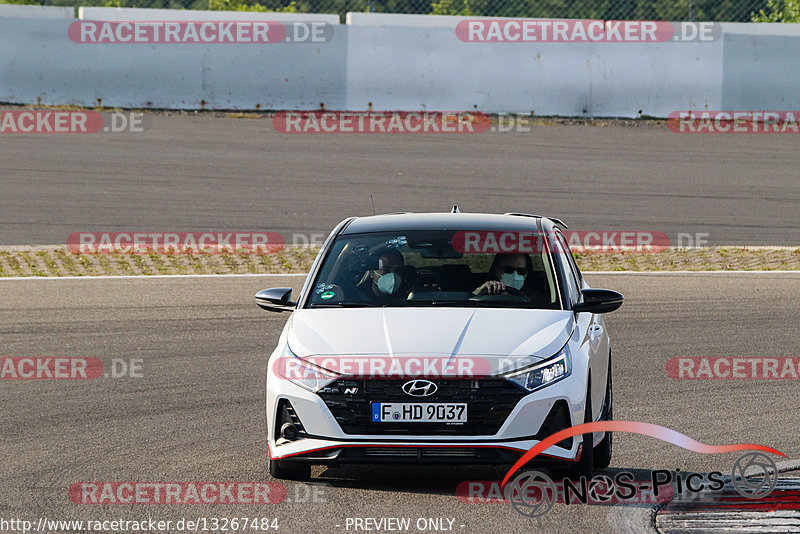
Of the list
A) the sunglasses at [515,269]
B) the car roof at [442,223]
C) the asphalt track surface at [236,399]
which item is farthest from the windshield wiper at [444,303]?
the asphalt track surface at [236,399]

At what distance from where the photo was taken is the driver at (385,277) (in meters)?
7.86

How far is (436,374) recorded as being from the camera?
6.68 meters

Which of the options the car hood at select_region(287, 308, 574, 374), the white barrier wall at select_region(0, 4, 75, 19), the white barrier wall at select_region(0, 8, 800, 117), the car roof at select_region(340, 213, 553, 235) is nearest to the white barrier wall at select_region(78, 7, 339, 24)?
the white barrier wall at select_region(0, 8, 800, 117)

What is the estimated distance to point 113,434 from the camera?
27.7 feet

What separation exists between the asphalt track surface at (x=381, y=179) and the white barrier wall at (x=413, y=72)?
630 millimetres

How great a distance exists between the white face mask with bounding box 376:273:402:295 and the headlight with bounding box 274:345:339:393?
0.98 meters

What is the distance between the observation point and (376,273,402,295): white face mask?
787 cm

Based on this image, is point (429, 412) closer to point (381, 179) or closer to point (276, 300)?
point (276, 300)

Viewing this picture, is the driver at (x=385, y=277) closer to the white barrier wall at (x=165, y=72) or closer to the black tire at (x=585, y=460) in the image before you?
the black tire at (x=585, y=460)

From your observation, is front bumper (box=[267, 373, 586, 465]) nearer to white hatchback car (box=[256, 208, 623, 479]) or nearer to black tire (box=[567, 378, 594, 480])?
white hatchback car (box=[256, 208, 623, 479])

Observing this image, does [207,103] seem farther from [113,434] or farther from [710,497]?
[710,497]

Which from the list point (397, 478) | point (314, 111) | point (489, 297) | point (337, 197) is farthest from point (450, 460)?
point (314, 111)

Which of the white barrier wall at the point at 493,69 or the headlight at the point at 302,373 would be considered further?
the white barrier wall at the point at 493,69

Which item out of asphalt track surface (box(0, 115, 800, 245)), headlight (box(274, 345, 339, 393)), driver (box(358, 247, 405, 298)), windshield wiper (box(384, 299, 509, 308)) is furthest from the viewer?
asphalt track surface (box(0, 115, 800, 245))
